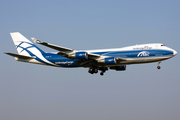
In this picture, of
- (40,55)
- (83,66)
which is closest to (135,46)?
(83,66)

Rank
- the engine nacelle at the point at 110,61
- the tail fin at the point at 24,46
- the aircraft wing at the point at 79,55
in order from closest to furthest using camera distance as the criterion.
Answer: the aircraft wing at the point at 79,55 → the engine nacelle at the point at 110,61 → the tail fin at the point at 24,46

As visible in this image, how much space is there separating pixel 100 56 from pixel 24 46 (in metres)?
16.6

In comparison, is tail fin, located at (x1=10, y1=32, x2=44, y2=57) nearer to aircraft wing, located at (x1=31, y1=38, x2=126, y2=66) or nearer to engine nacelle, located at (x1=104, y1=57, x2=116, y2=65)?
aircraft wing, located at (x1=31, y1=38, x2=126, y2=66)

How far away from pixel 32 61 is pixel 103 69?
1392 centimetres

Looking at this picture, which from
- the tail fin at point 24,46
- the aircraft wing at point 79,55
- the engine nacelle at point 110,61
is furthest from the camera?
the tail fin at point 24,46

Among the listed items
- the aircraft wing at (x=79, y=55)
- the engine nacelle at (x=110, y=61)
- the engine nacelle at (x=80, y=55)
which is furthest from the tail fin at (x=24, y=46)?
the engine nacelle at (x=110, y=61)

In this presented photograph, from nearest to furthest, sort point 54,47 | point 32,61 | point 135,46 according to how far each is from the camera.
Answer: point 54,47
point 135,46
point 32,61

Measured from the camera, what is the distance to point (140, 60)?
4597 centimetres

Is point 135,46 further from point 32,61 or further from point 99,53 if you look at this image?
point 32,61

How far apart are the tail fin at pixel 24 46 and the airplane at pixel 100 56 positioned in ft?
2.58

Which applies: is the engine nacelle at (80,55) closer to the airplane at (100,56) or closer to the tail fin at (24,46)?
the airplane at (100,56)

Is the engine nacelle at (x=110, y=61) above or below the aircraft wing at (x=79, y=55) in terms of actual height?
below

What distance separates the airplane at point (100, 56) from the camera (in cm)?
4544

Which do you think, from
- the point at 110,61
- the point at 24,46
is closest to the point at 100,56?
the point at 110,61
